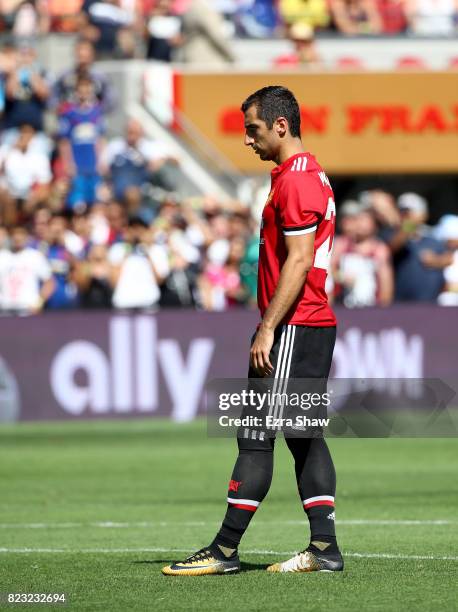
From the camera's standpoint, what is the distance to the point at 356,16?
26.8 meters

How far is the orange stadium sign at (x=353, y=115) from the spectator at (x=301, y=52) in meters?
0.28

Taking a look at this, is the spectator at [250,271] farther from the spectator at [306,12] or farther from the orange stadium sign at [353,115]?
the spectator at [306,12]

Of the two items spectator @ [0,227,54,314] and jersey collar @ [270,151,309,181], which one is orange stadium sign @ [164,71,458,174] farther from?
jersey collar @ [270,151,309,181]

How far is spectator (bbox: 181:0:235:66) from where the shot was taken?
23797 mm

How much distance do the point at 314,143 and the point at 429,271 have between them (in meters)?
6.17

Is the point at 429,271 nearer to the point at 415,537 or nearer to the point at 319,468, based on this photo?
the point at 415,537

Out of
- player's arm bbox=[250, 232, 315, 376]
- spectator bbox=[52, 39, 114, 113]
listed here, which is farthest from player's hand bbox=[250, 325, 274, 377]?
spectator bbox=[52, 39, 114, 113]

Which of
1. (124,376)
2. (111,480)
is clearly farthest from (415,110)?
(111,480)

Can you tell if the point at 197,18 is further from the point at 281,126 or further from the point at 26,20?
the point at 281,126

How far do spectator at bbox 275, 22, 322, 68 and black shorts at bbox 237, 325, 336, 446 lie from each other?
55.2 ft

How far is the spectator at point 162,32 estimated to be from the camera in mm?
→ 24078

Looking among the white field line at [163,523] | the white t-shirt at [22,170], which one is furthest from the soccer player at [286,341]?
the white t-shirt at [22,170]

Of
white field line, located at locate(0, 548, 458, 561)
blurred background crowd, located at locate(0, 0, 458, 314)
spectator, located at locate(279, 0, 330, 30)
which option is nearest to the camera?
white field line, located at locate(0, 548, 458, 561)

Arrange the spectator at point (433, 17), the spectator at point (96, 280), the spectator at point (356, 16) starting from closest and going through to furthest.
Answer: the spectator at point (96, 280) → the spectator at point (356, 16) → the spectator at point (433, 17)
